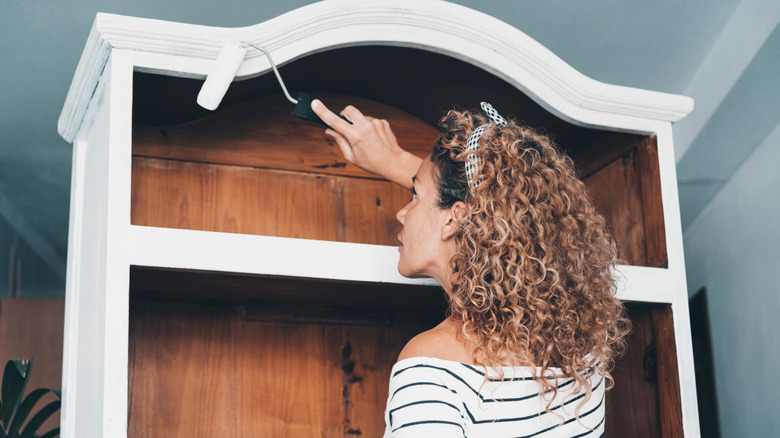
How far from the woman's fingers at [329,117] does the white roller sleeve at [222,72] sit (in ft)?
0.49

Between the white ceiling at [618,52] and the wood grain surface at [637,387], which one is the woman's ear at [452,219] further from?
the white ceiling at [618,52]

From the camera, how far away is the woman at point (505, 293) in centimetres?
104

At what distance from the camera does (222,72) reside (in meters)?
1.25

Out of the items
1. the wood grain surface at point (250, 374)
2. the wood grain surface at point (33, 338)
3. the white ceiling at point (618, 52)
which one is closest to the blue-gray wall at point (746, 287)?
the white ceiling at point (618, 52)

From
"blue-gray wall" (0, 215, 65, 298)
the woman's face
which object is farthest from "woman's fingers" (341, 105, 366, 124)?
"blue-gray wall" (0, 215, 65, 298)

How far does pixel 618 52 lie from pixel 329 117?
0.98m

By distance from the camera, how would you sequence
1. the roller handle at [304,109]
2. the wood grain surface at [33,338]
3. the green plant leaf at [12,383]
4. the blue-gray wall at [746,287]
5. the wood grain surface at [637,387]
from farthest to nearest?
the wood grain surface at [33,338], the blue-gray wall at [746,287], the green plant leaf at [12,383], the wood grain surface at [637,387], the roller handle at [304,109]

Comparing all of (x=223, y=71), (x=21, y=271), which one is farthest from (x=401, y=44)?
(x=21, y=271)

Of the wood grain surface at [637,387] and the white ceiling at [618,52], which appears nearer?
the wood grain surface at [637,387]

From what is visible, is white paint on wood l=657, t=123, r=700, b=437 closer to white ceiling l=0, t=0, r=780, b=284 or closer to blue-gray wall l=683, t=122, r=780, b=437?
white ceiling l=0, t=0, r=780, b=284

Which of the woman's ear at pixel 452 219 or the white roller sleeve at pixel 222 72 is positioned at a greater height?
the white roller sleeve at pixel 222 72

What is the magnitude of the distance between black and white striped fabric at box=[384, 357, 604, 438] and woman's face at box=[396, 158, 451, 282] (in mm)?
215

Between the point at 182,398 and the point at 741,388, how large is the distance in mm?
1482

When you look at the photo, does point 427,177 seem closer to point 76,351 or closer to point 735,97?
point 76,351
